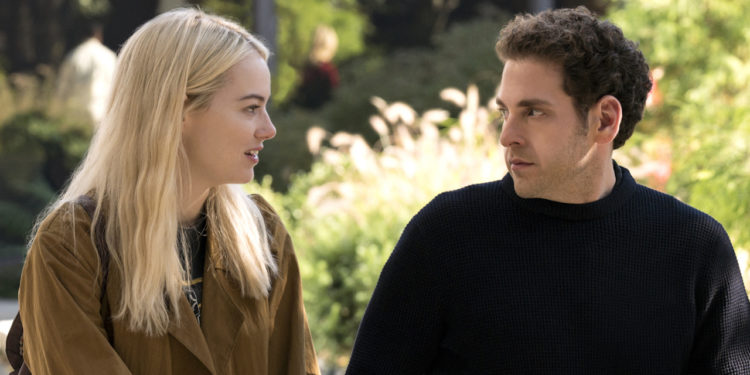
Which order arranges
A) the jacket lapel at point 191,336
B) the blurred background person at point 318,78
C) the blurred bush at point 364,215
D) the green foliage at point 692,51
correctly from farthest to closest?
the blurred background person at point 318,78
the green foliage at point 692,51
the blurred bush at point 364,215
the jacket lapel at point 191,336

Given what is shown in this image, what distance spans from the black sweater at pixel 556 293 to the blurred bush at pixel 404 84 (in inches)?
291

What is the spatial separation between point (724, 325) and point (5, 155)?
28.7ft

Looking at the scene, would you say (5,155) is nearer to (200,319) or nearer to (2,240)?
(2,240)

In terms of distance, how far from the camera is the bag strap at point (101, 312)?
7.93ft

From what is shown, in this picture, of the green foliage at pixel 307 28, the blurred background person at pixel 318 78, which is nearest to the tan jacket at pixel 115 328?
the blurred background person at pixel 318 78

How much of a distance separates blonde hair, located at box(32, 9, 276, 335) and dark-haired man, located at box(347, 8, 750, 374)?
0.46 m

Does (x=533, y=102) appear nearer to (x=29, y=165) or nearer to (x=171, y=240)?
(x=171, y=240)

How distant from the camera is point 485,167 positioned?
5.93 metres

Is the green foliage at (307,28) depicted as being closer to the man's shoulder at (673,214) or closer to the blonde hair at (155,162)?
the blonde hair at (155,162)

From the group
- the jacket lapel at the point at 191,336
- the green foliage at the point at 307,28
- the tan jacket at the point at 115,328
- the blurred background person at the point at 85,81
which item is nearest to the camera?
the tan jacket at the point at 115,328

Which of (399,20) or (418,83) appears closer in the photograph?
(418,83)

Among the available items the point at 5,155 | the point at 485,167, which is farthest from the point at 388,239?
the point at 5,155

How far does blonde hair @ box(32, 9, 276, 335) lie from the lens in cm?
244

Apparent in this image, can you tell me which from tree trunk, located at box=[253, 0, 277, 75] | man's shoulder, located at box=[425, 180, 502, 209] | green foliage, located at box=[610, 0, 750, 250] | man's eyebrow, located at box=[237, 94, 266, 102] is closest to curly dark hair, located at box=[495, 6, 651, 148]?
man's shoulder, located at box=[425, 180, 502, 209]
